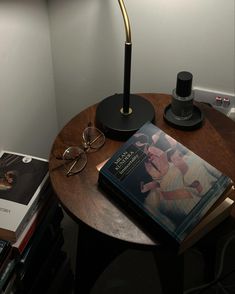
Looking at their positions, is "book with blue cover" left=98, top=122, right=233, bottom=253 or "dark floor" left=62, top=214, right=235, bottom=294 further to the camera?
"dark floor" left=62, top=214, right=235, bottom=294

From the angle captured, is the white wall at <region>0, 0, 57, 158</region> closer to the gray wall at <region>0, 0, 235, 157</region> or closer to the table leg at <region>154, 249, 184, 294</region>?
the gray wall at <region>0, 0, 235, 157</region>

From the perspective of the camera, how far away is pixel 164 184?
732 millimetres

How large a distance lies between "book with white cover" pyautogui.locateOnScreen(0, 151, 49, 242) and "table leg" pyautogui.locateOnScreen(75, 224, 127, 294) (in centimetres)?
14

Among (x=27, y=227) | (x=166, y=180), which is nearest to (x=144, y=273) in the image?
(x=27, y=227)

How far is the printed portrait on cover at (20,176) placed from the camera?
2.98ft

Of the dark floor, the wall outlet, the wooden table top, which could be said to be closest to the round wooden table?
the wooden table top

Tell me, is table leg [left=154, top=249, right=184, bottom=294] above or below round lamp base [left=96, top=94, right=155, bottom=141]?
below

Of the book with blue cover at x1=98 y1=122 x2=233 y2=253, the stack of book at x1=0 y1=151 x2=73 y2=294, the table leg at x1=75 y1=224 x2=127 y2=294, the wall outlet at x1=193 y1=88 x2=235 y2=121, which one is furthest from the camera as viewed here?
the wall outlet at x1=193 y1=88 x2=235 y2=121

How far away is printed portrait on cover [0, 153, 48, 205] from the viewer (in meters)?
A: 0.91

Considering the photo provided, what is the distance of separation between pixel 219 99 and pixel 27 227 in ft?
2.10

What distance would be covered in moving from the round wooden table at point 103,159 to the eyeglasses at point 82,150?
0.01m

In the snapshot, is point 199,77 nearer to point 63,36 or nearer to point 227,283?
point 63,36

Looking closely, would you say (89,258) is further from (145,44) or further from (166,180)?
(145,44)

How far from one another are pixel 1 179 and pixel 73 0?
1.72 feet
